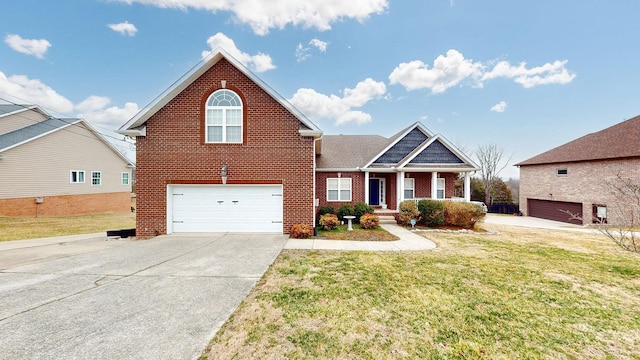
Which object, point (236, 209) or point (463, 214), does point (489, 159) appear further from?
point (236, 209)

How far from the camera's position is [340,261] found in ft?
21.5

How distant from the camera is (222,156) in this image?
9.75 meters

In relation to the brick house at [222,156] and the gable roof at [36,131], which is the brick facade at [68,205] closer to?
the gable roof at [36,131]

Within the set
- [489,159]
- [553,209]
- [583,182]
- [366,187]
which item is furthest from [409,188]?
[489,159]

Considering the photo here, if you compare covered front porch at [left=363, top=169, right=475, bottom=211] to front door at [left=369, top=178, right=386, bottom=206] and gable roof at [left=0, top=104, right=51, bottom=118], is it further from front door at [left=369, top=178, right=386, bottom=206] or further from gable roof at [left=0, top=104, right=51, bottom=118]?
gable roof at [left=0, top=104, right=51, bottom=118]

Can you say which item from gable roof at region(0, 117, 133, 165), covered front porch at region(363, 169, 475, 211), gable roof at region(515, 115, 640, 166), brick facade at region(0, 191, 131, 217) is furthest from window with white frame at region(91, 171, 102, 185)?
gable roof at region(515, 115, 640, 166)

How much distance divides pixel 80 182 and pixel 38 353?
23832 mm

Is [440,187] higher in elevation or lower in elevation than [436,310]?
higher

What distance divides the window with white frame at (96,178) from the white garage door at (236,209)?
58.6ft

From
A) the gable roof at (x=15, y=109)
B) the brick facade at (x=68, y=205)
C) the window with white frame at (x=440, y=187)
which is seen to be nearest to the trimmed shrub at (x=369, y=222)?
the window with white frame at (x=440, y=187)

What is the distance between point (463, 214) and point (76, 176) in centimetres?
2854

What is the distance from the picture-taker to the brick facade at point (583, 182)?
51.8 feet

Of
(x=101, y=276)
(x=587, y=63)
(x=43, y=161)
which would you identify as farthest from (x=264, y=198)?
(x=587, y=63)

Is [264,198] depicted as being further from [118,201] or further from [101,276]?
[118,201]
